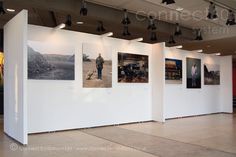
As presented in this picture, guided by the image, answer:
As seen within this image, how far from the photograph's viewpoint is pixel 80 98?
7.97 meters

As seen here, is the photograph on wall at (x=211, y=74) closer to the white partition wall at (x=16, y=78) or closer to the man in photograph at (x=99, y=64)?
the man in photograph at (x=99, y=64)

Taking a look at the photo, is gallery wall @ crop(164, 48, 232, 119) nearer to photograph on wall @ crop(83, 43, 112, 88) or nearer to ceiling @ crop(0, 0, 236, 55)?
ceiling @ crop(0, 0, 236, 55)

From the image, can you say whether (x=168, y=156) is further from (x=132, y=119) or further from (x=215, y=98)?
(x=215, y=98)

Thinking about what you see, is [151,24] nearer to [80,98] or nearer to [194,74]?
[80,98]

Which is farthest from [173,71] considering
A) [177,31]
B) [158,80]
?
[177,31]

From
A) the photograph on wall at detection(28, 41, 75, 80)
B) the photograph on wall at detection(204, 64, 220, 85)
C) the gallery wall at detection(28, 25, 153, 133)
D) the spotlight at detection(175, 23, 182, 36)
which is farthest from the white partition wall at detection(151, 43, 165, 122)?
the photograph on wall at detection(204, 64, 220, 85)

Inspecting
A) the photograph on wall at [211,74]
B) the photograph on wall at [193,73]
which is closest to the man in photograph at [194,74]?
the photograph on wall at [193,73]

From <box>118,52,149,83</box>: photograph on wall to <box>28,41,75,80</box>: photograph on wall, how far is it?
6.19ft

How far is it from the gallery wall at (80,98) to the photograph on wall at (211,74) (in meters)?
3.79

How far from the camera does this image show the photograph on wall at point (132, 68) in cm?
898

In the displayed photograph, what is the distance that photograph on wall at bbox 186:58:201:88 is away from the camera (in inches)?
439

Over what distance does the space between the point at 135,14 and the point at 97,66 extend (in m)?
2.42

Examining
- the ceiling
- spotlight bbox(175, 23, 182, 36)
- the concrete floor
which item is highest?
the ceiling

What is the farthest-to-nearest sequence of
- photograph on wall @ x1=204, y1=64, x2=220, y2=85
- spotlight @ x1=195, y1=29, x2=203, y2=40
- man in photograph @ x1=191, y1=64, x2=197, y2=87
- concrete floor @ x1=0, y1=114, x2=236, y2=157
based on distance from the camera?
photograph on wall @ x1=204, y1=64, x2=220, y2=85 < man in photograph @ x1=191, y1=64, x2=197, y2=87 < spotlight @ x1=195, y1=29, x2=203, y2=40 < concrete floor @ x1=0, y1=114, x2=236, y2=157
